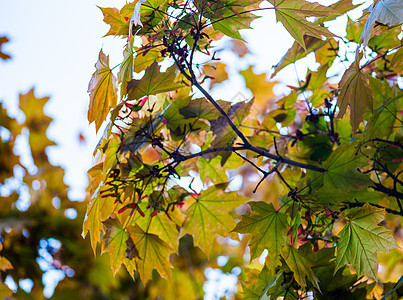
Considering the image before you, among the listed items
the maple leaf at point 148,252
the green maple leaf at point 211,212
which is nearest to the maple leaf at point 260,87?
the green maple leaf at point 211,212

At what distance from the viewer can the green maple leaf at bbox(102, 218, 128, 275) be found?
28.3 inches

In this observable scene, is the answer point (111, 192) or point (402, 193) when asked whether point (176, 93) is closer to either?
point (111, 192)

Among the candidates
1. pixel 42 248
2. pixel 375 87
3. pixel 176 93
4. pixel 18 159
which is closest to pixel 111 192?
pixel 176 93

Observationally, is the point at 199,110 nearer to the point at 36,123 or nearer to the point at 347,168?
the point at 347,168

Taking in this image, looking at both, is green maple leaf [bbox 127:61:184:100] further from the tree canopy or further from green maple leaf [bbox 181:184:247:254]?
green maple leaf [bbox 181:184:247:254]

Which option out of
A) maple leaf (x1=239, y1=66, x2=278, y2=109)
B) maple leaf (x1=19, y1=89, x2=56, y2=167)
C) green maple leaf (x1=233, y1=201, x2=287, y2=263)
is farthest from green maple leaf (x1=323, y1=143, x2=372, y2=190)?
maple leaf (x1=19, y1=89, x2=56, y2=167)

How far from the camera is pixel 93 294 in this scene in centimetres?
204

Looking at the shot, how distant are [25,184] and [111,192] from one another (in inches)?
53.3

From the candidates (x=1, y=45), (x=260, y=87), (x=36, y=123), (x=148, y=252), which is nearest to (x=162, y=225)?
(x=148, y=252)

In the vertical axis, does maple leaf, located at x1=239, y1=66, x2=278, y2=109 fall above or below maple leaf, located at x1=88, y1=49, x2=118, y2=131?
above

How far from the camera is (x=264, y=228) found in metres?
0.69

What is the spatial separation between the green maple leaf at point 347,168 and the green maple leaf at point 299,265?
0.16 m

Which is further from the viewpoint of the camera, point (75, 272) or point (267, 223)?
point (75, 272)

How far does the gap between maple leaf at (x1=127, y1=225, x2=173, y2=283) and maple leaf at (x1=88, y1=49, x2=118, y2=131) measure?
24 cm
